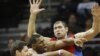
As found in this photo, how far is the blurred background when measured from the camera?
919 cm

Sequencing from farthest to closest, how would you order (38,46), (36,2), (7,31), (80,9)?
1. (7,31)
2. (80,9)
3. (36,2)
4. (38,46)

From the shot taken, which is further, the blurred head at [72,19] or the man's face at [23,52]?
the blurred head at [72,19]

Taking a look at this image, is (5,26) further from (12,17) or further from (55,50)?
(55,50)

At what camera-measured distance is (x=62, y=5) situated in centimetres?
982

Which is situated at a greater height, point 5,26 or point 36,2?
point 36,2

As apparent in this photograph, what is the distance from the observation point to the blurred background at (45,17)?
9188mm

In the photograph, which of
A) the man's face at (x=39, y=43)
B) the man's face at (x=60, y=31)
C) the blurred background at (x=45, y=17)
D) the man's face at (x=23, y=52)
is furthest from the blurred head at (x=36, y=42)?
the blurred background at (x=45, y=17)

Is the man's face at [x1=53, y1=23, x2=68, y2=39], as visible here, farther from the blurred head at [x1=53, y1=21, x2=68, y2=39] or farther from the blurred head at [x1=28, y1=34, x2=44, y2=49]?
the blurred head at [x1=28, y1=34, x2=44, y2=49]

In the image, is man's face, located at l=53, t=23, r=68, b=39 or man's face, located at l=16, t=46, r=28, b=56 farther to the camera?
man's face, located at l=53, t=23, r=68, b=39

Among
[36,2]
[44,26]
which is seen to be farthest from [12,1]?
[36,2]

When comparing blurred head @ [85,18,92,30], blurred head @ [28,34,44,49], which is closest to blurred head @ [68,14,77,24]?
blurred head @ [85,18,92,30]

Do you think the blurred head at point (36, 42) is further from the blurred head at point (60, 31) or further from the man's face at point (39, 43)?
the blurred head at point (60, 31)

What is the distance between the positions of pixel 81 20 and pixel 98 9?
3.44m

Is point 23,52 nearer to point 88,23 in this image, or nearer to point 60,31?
point 60,31
